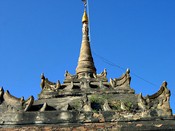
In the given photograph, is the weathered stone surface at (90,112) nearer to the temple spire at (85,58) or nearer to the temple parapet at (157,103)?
the temple parapet at (157,103)

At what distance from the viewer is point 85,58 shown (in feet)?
89.9

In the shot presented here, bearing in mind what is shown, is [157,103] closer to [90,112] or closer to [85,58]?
[90,112]

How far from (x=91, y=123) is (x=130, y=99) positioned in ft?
13.3

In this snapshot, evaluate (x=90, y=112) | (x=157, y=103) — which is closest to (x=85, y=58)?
(x=157, y=103)

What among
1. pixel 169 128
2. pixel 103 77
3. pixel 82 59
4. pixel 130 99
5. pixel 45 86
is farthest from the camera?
pixel 82 59

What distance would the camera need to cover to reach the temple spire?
26344 millimetres

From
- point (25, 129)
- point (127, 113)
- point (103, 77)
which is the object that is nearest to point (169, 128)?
point (127, 113)

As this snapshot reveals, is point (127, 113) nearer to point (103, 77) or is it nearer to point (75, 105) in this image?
point (75, 105)

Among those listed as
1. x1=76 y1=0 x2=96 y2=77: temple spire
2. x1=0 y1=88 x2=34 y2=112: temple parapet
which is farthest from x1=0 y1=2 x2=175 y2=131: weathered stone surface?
x1=76 y1=0 x2=96 y2=77: temple spire

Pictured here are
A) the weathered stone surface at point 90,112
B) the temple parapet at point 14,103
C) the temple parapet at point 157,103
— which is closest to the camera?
the weathered stone surface at point 90,112

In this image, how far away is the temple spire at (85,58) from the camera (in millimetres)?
26344

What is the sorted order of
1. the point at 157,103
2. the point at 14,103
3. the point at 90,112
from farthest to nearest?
the point at 157,103 → the point at 14,103 → the point at 90,112

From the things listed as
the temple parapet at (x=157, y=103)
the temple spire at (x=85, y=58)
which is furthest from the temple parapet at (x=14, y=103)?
the temple spire at (x=85, y=58)

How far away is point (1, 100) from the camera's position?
56.0ft
